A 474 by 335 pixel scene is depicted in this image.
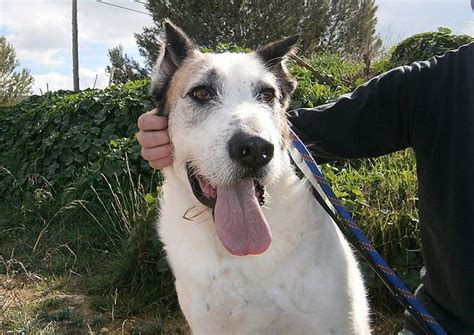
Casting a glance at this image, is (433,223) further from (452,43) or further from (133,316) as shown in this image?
(452,43)

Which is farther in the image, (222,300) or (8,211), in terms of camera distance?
(8,211)

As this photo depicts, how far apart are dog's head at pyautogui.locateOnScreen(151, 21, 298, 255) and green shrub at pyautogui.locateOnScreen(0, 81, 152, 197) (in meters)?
2.96

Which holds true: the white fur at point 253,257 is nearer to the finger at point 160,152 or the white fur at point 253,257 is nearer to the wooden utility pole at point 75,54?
the finger at point 160,152

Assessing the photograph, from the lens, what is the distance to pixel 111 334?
12.9 ft

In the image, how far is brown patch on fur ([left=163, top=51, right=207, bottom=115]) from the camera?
100.0 inches

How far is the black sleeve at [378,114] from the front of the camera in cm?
238

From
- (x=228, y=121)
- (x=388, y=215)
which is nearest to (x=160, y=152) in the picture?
(x=228, y=121)

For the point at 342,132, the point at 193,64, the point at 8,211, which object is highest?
the point at 193,64

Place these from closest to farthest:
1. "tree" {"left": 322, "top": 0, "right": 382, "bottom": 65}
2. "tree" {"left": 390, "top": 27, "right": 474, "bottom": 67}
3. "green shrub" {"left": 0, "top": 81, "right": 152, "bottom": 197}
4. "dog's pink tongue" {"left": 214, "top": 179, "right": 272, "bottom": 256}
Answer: "dog's pink tongue" {"left": 214, "top": 179, "right": 272, "bottom": 256}, "green shrub" {"left": 0, "top": 81, "right": 152, "bottom": 197}, "tree" {"left": 390, "top": 27, "right": 474, "bottom": 67}, "tree" {"left": 322, "top": 0, "right": 382, "bottom": 65}

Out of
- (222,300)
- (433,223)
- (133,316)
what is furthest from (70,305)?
(433,223)

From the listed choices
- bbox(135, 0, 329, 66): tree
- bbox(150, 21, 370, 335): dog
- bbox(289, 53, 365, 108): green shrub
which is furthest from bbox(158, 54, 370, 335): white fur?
bbox(135, 0, 329, 66): tree

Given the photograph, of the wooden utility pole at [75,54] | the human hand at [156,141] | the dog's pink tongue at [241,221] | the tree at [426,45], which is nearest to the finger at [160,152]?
the human hand at [156,141]

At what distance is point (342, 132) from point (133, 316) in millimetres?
2422

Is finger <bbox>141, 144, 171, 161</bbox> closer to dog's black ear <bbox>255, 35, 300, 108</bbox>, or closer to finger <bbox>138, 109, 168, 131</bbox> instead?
finger <bbox>138, 109, 168, 131</bbox>
